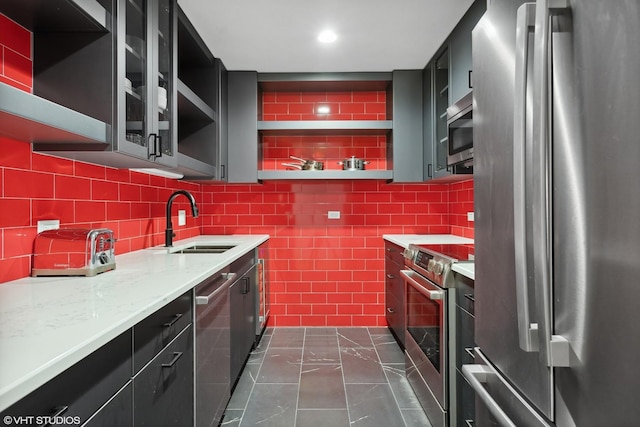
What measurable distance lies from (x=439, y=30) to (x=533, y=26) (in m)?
1.77

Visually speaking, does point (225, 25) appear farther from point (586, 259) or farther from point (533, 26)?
point (586, 259)

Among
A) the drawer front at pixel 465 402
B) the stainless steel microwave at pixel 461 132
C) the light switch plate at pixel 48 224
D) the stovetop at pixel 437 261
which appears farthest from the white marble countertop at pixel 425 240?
the light switch plate at pixel 48 224

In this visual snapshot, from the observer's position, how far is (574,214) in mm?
647

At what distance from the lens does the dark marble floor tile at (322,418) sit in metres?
1.81

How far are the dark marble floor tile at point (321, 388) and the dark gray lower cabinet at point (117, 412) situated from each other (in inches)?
52.0

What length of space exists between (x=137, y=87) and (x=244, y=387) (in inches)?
74.6

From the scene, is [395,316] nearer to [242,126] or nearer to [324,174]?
[324,174]

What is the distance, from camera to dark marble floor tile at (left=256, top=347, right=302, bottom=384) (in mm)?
2285

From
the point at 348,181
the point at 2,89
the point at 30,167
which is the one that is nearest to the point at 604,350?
the point at 2,89

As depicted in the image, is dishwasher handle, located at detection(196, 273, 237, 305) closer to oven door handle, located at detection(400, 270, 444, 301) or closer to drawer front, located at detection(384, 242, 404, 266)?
oven door handle, located at detection(400, 270, 444, 301)

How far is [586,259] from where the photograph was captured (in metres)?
0.62

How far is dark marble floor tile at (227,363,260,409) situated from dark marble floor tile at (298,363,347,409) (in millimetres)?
338

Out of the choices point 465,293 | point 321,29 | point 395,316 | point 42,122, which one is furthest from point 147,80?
point 395,316

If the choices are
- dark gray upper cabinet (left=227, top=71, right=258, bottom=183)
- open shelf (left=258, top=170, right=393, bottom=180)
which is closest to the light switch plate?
dark gray upper cabinet (left=227, top=71, right=258, bottom=183)
